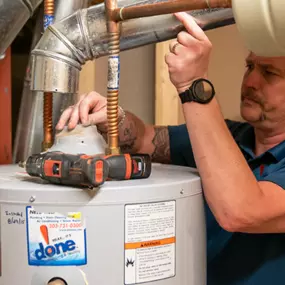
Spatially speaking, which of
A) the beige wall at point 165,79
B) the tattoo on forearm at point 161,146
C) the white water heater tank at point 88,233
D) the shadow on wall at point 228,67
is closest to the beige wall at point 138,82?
the beige wall at point 165,79

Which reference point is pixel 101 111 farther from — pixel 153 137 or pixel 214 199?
pixel 153 137

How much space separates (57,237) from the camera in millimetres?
775

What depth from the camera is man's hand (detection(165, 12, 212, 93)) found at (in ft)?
2.87

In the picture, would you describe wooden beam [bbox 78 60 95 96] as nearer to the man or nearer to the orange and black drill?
the man

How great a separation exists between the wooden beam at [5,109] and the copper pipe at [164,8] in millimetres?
539

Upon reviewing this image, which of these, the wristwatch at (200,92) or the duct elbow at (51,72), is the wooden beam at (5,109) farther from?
the wristwatch at (200,92)

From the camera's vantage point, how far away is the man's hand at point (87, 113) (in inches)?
38.2

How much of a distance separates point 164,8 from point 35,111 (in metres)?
0.51

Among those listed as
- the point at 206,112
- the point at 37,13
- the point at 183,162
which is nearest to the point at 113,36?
the point at 206,112

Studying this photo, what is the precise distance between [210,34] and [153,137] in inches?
22.4

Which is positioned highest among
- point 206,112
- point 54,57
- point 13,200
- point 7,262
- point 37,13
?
point 37,13

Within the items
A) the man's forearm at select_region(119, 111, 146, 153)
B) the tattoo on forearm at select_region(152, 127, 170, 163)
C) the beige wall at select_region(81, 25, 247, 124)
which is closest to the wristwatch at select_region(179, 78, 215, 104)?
the man's forearm at select_region(119, 111, 146, 153)

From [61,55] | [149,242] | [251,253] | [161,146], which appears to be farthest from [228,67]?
[149,242]

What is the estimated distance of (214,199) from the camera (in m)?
0.93
